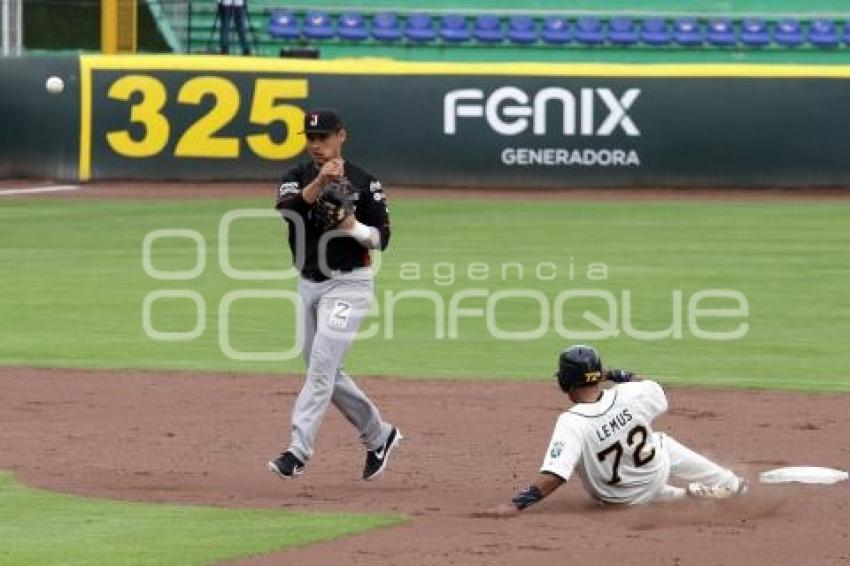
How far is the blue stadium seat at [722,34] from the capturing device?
36.9m

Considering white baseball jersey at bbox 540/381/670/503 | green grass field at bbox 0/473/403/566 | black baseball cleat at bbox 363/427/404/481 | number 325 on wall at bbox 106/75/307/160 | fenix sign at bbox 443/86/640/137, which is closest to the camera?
green grass field at bbox 0/473/403/566

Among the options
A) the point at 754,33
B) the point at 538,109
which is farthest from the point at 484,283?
the point at 754,33

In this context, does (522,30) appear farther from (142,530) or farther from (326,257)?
(142,530)

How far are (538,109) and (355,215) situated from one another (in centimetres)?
1922

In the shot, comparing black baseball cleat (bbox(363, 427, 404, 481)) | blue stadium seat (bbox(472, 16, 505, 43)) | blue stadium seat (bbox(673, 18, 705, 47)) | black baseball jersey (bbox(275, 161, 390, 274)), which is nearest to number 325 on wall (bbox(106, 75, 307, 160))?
blue stadium seat (bbox(472, 16, 505, 43))

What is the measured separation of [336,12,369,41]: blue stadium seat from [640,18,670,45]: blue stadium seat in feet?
17.7

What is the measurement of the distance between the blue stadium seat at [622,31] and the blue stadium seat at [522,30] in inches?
59.0

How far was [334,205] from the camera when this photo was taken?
9.66 metres

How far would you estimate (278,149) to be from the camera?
94.1 feet

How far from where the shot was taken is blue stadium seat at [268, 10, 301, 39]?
36.6 m

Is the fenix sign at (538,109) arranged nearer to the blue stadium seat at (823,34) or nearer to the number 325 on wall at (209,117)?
the number 325 on wall at (209,117)

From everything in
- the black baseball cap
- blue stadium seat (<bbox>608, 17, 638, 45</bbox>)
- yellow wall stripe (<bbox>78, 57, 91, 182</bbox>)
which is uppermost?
the black baseball cap

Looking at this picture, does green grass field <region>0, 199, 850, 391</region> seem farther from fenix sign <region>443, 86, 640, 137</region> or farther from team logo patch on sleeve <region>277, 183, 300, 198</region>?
team logo patch on sleeve <region>277, 183, 300, 198</region>

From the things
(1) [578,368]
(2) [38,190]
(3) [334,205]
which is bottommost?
(2) [38,190]
